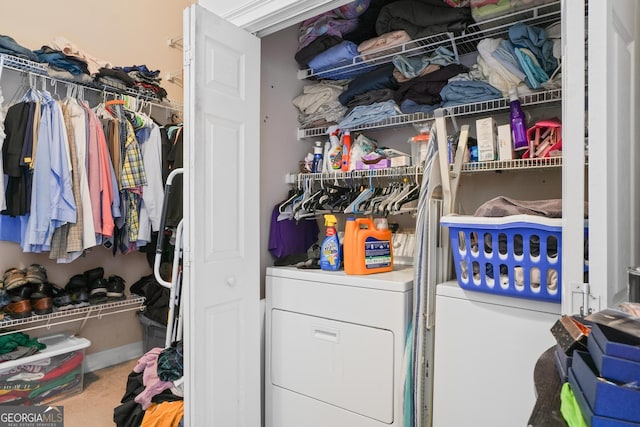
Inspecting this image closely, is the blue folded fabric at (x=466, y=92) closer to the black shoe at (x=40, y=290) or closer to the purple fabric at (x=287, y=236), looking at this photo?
the purple fabric at (x=287, y=236)

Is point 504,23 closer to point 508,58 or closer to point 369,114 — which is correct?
point 508,58

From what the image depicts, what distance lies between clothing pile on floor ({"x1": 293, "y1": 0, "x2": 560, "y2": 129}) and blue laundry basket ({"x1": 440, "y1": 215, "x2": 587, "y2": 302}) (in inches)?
32.0

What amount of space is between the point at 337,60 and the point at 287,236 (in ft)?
3.47

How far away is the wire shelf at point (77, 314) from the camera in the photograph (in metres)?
2.27

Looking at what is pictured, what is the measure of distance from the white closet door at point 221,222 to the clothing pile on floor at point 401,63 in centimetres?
56

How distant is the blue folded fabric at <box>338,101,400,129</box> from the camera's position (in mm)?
2141

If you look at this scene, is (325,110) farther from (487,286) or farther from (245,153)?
(487,286)

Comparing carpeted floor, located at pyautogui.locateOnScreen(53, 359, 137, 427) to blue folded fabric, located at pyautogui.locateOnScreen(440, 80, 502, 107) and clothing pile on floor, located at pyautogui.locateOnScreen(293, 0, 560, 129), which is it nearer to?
clothing pile on floor, located at pyautogui.locateOnScreen(293, 0, 560, 129)

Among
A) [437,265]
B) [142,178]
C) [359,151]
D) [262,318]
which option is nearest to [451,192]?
[437,265]

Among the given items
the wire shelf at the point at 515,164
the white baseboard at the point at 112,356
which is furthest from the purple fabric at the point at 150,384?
the wire shelf at the point at 515,164

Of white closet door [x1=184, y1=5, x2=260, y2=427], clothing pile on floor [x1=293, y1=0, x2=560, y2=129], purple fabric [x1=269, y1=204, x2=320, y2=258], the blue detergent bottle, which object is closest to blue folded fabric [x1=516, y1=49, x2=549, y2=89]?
clothing pile on floor [x1=293, y1=0, x2=560, y2=129]

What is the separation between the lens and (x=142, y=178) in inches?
105

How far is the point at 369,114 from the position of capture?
2.20 metres

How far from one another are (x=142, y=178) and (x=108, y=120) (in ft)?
1.49
